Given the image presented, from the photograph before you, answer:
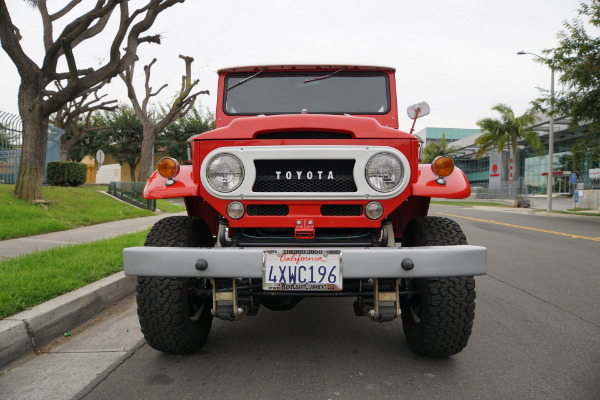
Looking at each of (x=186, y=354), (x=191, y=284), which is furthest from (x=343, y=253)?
(x=186, y=354)

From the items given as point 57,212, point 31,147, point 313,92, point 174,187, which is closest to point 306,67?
point 313,92

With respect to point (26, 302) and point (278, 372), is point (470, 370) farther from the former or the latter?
point (26, 302)

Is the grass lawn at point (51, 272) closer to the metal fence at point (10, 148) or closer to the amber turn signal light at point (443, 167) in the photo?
the amber turn signal light at point (443, 167)

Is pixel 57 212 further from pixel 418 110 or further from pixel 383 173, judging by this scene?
pixel 383 173

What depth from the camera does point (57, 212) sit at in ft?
33.2

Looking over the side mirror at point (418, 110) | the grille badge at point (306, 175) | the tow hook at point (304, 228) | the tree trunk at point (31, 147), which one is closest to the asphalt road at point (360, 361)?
the tow hook at point (304, 228)

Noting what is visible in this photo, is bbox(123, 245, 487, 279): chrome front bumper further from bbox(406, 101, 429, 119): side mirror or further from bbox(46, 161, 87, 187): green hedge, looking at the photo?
bbox(46, 161, 87, 187): green hedge

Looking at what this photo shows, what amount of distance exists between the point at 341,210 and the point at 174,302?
1.21 meters

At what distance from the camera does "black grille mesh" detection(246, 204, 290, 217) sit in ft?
9.67

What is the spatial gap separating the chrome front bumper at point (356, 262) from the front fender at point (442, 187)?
1.29 feet

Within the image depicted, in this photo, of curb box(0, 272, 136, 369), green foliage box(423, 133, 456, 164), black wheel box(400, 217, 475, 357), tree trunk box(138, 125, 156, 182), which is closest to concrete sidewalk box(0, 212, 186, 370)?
curb box(0, 272, 136, 369)

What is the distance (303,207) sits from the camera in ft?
9.52

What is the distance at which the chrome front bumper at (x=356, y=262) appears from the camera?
8.25 ft

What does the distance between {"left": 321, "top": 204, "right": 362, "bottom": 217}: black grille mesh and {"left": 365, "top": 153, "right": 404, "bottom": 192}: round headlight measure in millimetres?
199
